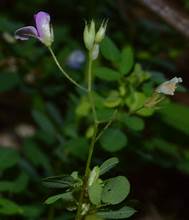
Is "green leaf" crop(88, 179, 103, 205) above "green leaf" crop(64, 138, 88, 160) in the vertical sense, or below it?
above

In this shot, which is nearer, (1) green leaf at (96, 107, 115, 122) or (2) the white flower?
(2) the white flower

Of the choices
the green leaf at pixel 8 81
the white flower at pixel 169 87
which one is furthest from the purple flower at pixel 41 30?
the green leaf at pixel 8 81

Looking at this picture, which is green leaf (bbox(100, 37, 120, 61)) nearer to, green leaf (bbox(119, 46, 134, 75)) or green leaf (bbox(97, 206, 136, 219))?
green leaf (bbox(119, 46, 134, 75))

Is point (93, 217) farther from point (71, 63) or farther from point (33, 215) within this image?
point (71, 63)

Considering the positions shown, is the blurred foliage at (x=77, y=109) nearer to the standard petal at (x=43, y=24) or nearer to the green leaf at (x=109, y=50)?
the green leaf at (x=109, y=50)

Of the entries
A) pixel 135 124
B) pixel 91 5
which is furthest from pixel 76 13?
pixel 135 124

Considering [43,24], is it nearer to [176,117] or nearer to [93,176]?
[93,176]

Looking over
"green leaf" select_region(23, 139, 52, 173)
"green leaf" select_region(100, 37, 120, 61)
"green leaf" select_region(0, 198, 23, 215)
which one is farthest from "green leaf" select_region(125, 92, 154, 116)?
"green leaf" select_region(23, 139, 52, 173)

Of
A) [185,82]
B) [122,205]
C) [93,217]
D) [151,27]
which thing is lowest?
[185,82]

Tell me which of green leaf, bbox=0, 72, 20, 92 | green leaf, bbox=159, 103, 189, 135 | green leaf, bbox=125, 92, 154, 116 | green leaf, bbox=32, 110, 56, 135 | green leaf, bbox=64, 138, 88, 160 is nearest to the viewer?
green leaf, bbox=125, 92, 154, 116
